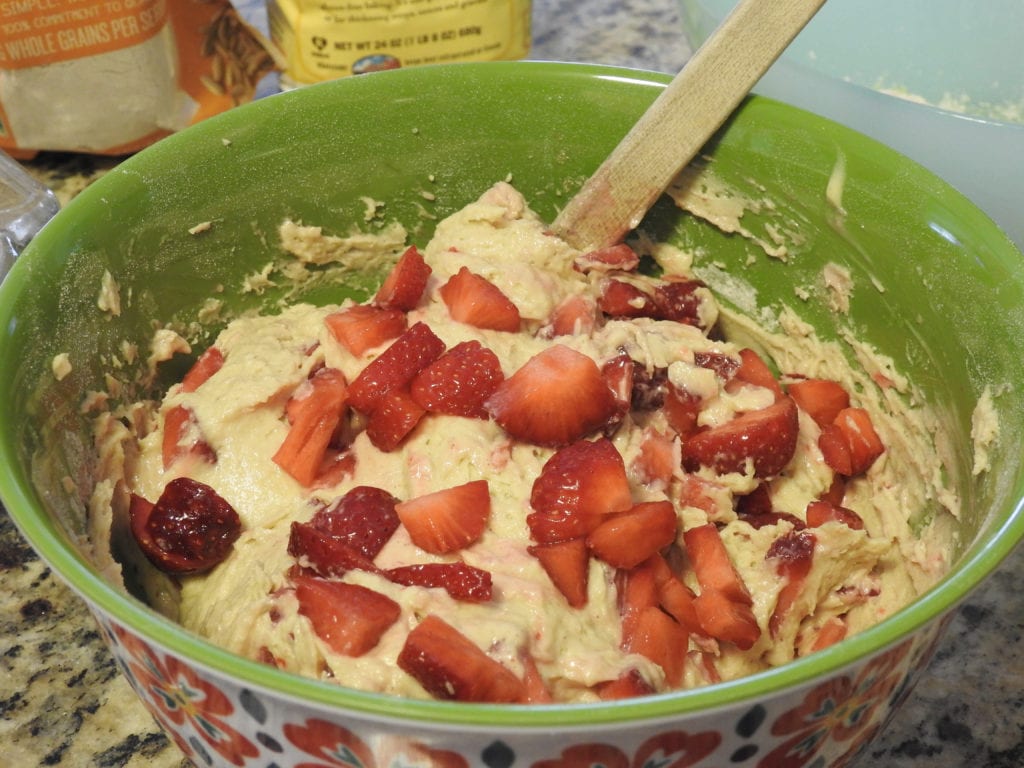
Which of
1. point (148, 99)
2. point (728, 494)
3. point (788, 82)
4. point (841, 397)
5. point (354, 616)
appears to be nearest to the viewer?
point (354, 616)

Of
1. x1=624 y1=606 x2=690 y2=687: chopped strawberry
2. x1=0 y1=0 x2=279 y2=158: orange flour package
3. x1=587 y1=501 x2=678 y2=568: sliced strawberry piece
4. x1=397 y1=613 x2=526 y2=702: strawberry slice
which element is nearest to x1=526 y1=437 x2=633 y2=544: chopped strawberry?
x1=587 y1=501 x2=678 y2=568: sliced strawberry piece

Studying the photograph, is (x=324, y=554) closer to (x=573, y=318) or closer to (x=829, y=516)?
(x=573, y=318)

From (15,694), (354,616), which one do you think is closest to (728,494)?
(354,616)

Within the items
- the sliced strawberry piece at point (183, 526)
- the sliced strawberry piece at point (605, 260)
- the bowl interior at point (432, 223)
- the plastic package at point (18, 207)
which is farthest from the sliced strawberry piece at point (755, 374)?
the plastic package at point (18, 207)

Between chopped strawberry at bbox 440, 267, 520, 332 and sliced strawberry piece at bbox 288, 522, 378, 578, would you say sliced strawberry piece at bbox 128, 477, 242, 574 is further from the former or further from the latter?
chopped strawberry at bbox 440, 267, 520, 332

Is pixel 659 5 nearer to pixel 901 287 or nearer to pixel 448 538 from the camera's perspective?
pixel 901 287
